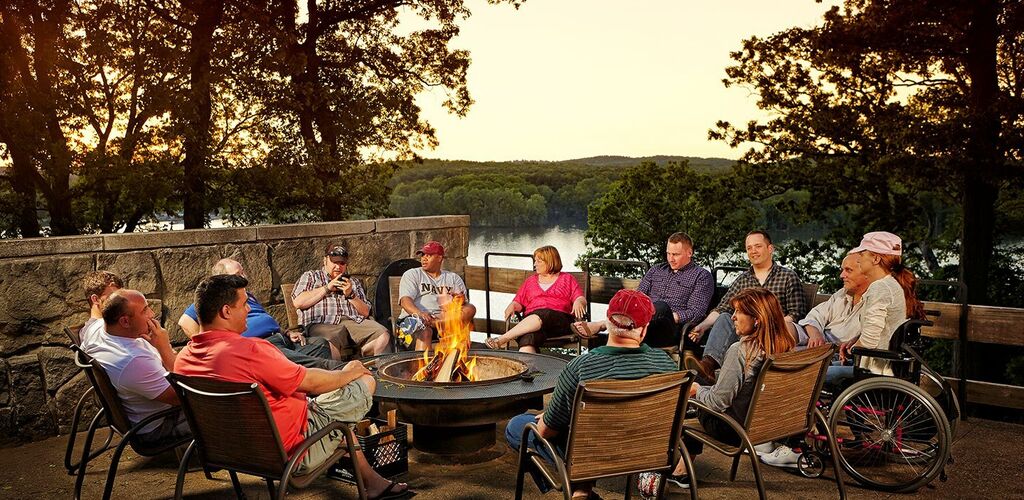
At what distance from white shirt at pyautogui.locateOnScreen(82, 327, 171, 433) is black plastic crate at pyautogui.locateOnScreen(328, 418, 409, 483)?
2.92 feet

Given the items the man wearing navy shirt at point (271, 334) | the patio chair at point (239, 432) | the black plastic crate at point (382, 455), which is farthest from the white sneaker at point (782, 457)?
the man wearing navy shirt at point (271, 334)

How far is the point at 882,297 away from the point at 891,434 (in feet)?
2.32

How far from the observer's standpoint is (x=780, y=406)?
3.85 m

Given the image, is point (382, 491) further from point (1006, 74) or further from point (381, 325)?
point (1006, 74)

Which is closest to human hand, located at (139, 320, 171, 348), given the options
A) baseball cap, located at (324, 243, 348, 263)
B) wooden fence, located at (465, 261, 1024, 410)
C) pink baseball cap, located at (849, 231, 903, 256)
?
baseball cap, located at (324, 243, 348, 263)

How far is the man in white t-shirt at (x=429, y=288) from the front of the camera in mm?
6578

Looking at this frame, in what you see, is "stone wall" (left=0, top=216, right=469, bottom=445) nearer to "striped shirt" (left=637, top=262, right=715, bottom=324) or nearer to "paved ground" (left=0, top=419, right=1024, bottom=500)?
"paved ground" (left=0, top=419, right=1024, bottom=500)

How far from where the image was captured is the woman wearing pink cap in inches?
182

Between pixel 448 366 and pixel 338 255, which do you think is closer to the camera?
pixel 448 366

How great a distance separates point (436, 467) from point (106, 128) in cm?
636

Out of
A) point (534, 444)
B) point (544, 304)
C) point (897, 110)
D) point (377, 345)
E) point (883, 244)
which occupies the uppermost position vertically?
point (897, 110)

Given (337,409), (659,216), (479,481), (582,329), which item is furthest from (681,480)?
(659,216)

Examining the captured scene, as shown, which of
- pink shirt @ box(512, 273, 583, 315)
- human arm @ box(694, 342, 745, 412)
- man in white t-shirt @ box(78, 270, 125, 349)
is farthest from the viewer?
pink shirt @ box(512, 273, 583, 315)

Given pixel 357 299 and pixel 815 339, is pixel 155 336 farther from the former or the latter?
pixel 815 339
